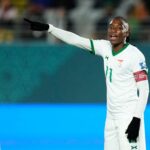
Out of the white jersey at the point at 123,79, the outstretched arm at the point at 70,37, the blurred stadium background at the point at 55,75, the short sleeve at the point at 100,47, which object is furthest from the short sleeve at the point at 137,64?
the blurred stadium background at the point at 55,75

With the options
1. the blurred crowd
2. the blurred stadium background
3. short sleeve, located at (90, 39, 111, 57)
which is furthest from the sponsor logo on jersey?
the blurred crowd

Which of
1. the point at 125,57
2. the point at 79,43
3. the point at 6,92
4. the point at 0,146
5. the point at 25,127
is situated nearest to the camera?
the point at 125,57

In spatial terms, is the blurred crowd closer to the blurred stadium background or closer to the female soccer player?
the blurred stadium background

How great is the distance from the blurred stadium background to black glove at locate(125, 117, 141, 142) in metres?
3.26

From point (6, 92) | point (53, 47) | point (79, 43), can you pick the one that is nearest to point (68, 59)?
point (53, 47)

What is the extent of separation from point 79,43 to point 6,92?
4792 millimetres

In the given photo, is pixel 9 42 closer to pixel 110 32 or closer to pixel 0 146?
pixel 0 146

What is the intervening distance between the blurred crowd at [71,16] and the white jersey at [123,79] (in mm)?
5858

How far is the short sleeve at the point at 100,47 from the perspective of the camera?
26.9ft

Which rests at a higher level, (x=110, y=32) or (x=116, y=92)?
(x=110, y=32)

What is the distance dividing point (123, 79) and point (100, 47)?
0.53 metres

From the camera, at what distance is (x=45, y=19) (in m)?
14.2

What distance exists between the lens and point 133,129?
7.74 metres

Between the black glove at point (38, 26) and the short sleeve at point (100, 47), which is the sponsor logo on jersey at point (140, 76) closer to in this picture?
the short sleeve at point (100, 47)
